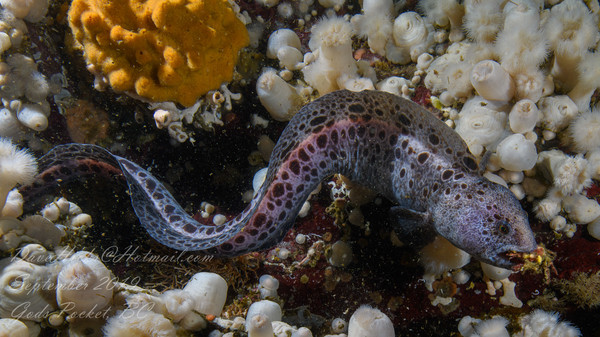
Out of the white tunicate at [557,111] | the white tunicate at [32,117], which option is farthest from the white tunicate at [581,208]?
the white tunicate at [32,117]

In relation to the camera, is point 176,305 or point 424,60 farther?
point 424,60

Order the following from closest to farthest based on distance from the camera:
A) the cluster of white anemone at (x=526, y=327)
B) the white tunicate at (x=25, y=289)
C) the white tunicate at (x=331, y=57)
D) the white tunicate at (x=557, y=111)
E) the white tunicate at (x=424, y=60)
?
the white tunicate at (x=25, y=289) → the cluster of white anemone at (x=526, y=327) → the white tunicate at (x=557, y=111) → the white tunicate at (x=331, y=57) → the white tunicate at (x=424, y=60)

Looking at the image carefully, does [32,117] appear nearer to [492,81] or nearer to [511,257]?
[492,81]

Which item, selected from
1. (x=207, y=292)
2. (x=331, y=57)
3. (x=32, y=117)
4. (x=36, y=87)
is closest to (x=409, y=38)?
(x=331, y=57)

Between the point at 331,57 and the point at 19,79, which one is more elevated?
the point at 19,79

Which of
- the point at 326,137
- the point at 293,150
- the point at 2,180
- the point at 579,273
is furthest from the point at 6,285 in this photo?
the point at 579,273

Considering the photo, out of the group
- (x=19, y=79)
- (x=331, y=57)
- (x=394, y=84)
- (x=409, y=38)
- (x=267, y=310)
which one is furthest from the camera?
(x=409, y=38)

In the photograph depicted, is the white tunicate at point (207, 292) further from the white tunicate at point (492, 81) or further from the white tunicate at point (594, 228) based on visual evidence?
the white tunicate at point (594, 228)
